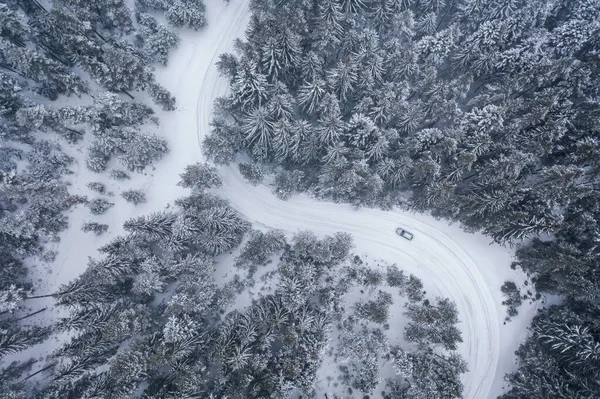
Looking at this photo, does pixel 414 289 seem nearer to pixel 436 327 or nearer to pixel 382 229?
pixel 436 327

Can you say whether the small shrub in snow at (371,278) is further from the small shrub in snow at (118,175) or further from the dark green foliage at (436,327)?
the small shrub in snow at (118,175)

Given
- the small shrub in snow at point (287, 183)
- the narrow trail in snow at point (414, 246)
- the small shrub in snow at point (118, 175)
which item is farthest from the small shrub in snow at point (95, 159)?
the small shrub in snow at point (287, 183)

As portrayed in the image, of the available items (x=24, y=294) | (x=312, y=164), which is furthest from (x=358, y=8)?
(x=24, y=294)

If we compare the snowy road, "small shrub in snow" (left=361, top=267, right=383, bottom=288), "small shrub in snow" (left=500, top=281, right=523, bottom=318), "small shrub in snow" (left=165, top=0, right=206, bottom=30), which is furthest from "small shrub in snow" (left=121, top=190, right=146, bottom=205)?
"small shrub in snow" (left=500, top=281, right=523, bottom=318)

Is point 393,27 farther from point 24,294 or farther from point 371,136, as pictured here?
point 24,294

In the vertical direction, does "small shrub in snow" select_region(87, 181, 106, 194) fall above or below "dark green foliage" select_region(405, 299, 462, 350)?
above

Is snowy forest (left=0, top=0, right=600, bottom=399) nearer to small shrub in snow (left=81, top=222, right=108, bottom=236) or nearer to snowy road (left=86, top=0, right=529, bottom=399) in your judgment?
small shrub in snow (left=81, top=222, right=108, bottom=236)
